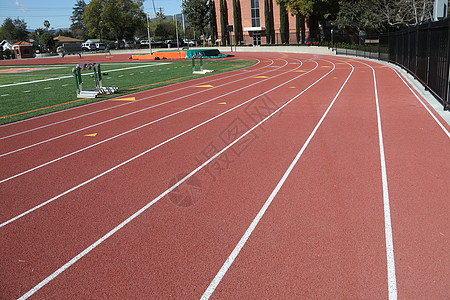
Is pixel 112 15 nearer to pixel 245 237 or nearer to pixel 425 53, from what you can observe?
pixel 425 53

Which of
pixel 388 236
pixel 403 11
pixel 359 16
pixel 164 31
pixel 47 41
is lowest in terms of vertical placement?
pixel 388 236

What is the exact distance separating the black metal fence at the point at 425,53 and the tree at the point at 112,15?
6289cm

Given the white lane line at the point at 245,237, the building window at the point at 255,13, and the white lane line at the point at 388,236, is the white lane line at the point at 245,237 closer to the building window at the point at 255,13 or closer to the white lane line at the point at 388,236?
the white lane line at the point at 388,236

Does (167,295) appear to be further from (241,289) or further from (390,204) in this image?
(390,204)

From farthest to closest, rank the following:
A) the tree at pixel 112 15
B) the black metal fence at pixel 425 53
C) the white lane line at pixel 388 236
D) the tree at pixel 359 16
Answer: the tree at pixel 112 15 < the tree at pixel 359 16 < the black metal fence at pixel 425 53 < the white lane line at pixel 388 236

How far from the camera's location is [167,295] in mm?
3580

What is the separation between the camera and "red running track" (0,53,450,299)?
3.78 m

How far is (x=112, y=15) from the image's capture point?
7994 cm

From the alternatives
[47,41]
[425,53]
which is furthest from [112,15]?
[425,53]

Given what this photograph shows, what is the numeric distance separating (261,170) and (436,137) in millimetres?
4201

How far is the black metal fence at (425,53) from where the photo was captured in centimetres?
1120

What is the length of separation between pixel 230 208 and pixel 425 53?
13.5 m

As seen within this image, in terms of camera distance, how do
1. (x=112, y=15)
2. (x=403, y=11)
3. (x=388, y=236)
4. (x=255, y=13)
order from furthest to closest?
(x=112, y=15)
(x=255, y=13)
(x=403, y=11)
(x=388, y=236)

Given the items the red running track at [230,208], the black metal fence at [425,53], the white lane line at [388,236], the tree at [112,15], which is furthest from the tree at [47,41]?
the white lane line at [388,236]
